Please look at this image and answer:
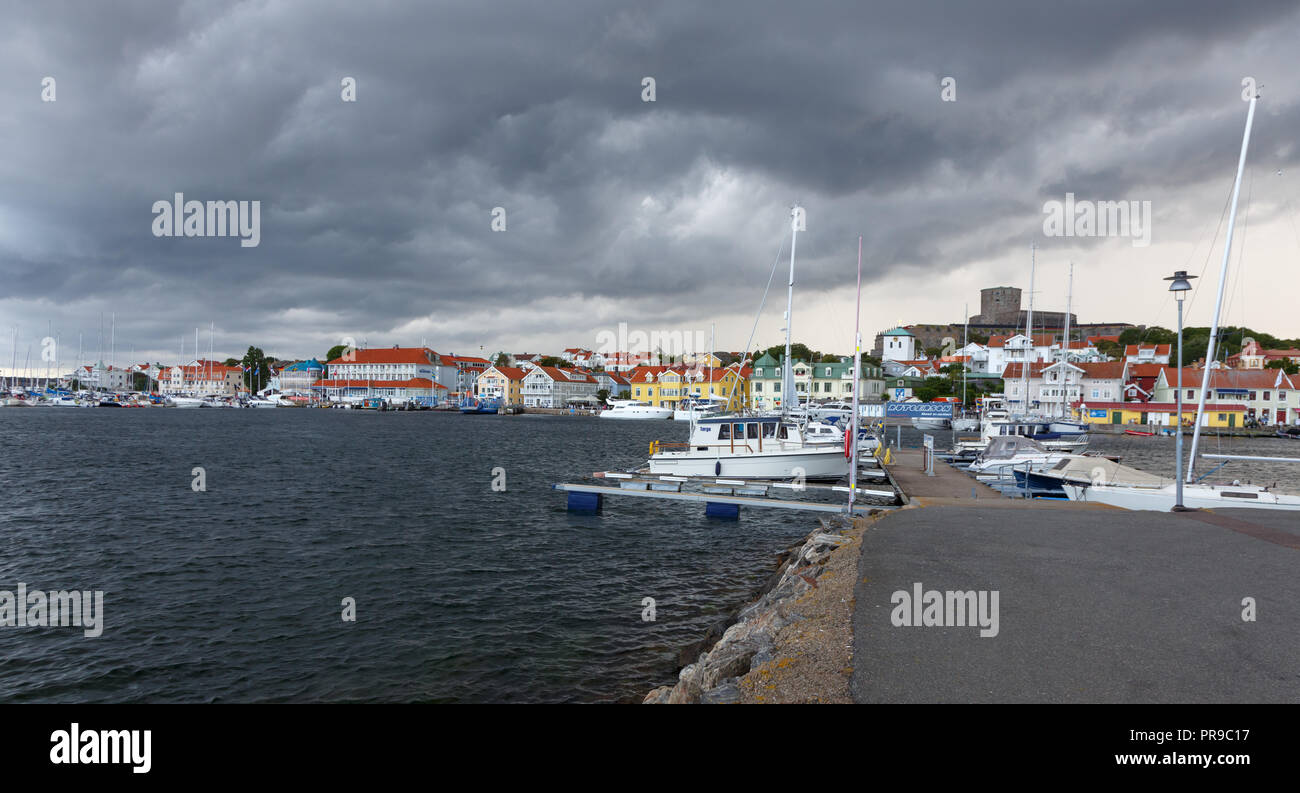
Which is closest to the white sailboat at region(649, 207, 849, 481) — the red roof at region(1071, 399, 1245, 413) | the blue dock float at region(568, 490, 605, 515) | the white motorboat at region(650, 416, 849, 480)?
the white motorboat at region(650, 416, 849, 480)

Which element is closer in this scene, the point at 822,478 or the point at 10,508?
the point at 10,508

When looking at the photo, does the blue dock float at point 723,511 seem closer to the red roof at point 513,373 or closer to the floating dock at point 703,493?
the floating dock at point 703,493

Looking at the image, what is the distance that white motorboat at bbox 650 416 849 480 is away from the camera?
31734mm

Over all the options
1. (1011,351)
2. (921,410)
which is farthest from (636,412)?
(1011,351)

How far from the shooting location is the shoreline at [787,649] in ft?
22.4

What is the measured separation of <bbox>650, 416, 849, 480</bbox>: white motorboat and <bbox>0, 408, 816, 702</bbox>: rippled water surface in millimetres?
3347

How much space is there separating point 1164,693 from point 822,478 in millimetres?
26936

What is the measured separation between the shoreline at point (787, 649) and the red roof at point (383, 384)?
563ft
